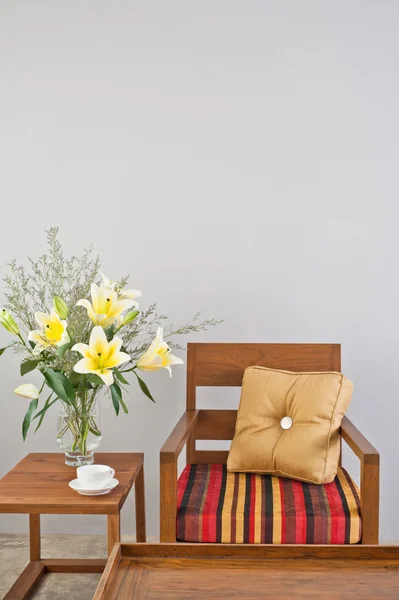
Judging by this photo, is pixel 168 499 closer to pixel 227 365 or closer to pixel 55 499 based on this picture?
pixel 55 499

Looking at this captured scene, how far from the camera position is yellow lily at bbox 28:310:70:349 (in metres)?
2.19

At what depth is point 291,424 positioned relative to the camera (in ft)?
7.98

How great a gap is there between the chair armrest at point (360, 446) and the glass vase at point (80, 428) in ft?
2.68

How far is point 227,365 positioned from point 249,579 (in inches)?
45.3

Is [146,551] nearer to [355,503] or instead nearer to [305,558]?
[305,558]

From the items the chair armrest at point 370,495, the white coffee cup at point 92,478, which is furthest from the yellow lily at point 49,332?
the chair armrest at point 370,495

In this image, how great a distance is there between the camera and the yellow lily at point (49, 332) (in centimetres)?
219

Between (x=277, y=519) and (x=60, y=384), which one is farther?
(x=60, y=384)

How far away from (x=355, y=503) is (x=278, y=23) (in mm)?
1864

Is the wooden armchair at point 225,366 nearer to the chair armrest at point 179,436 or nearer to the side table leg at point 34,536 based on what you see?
the chair armrest at point 179,436

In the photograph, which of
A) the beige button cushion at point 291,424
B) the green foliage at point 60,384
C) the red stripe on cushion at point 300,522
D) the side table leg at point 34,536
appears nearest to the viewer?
the red stripe on cushion at point 300,522

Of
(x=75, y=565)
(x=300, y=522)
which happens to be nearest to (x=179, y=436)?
(x=300, y=522)

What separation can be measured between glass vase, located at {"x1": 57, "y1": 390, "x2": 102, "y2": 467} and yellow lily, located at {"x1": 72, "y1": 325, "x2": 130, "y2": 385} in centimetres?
20

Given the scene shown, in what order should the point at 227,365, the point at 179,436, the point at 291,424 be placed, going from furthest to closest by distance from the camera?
the point at 227,365
the point at 291,424
the point at 179,436
